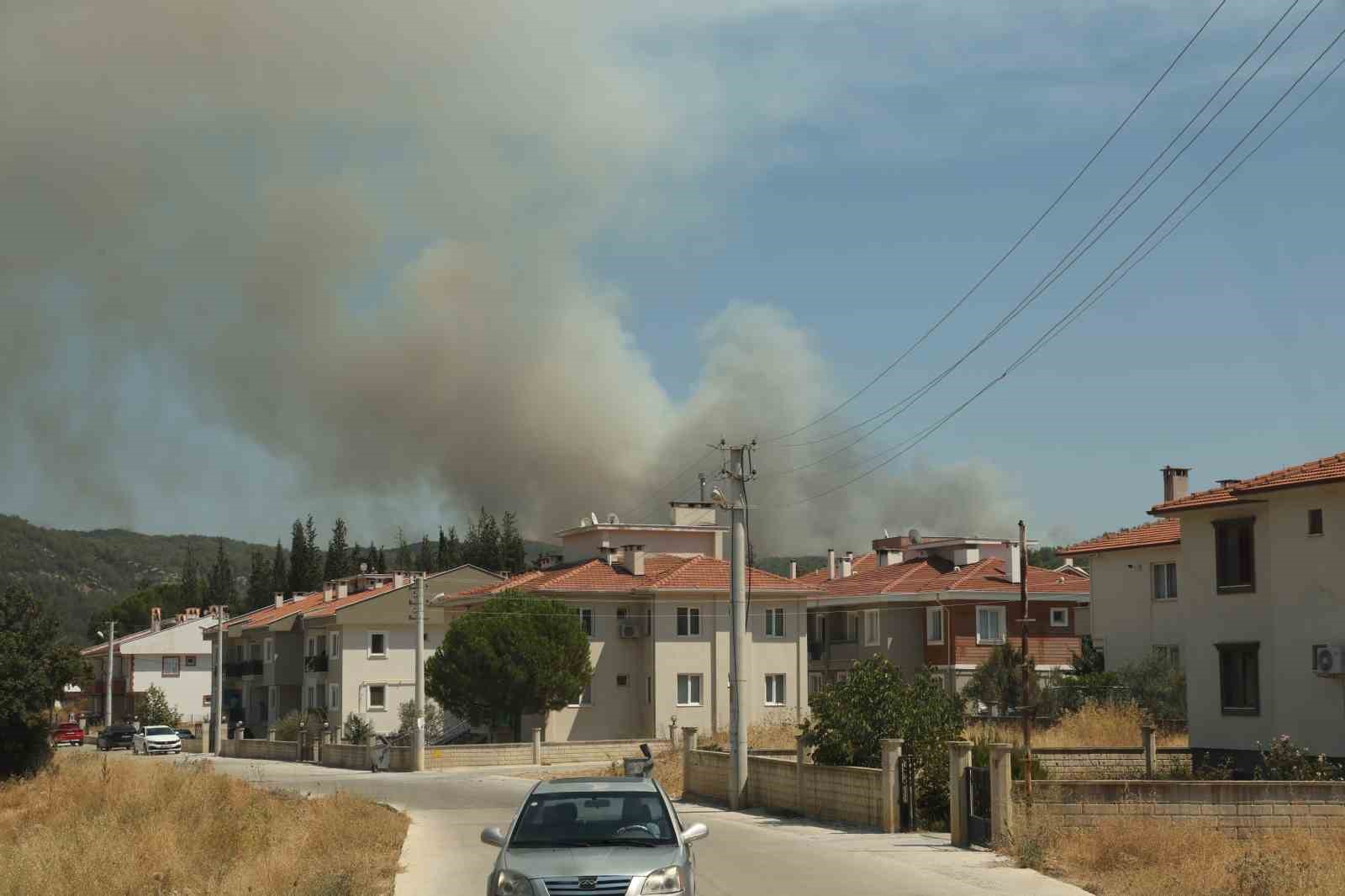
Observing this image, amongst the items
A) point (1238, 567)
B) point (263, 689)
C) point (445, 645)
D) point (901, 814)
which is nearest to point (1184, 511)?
point (1238, 567)

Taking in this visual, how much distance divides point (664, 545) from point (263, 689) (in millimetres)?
32404

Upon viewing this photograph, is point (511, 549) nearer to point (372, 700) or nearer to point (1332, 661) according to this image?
point (372, 700)

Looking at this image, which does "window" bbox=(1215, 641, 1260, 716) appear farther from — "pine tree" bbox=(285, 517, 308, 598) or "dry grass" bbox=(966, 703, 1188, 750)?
"pine tree" bbox=(285, 517, 308, 598)

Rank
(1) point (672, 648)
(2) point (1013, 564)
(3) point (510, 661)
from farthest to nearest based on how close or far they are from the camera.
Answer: (2) point (1013, 564) → (1) point (672, 648) → (3) point (510, 661)

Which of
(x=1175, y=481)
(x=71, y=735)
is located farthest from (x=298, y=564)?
(x=1175, y=481)

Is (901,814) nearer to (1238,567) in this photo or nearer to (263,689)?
(1238,567)

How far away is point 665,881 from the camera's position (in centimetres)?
1323

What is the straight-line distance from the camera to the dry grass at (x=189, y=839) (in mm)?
19250

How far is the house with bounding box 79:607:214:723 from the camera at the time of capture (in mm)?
114812

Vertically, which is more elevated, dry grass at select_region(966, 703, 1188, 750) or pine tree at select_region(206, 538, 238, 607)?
pine tree at select_region(206, 538, 238, 607)

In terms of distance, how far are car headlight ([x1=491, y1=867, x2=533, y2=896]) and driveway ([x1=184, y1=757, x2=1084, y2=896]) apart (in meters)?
5.00

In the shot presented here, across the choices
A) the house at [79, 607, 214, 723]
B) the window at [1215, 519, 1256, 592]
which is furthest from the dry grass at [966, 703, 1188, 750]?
the house at [79, 607, 214, 723]

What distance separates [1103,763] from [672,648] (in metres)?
35.3

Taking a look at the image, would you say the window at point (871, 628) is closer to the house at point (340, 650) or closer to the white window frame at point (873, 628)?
the white window frame at point (873, 628)
